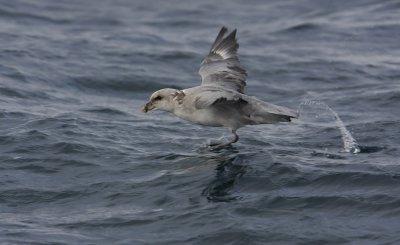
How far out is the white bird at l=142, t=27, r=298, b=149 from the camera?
11.1m

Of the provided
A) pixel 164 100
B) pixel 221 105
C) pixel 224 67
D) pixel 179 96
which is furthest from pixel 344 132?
pixel 164 100

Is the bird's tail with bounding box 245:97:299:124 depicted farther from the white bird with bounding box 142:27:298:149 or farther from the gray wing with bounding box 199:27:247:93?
the gray wing with bounding box 199:27:247:93

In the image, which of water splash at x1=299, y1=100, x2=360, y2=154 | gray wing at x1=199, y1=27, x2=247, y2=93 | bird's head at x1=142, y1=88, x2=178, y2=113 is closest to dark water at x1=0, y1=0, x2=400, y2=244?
water splash at x1=299, y1=100, x2=360, y2=154

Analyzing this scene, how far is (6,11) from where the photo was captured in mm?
23016

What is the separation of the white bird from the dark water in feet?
1.77

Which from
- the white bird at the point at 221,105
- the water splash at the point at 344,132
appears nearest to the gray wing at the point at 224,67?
the white bird at the point at 221,105

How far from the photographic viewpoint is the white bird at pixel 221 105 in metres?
11.1

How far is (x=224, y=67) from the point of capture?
12578 mm

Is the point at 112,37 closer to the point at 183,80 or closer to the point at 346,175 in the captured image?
the point at 183,80

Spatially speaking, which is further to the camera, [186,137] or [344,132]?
[186,137]

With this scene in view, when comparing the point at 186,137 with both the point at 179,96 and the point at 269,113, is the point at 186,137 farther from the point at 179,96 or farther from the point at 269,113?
the point at 269,113

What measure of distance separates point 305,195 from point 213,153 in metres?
2.35

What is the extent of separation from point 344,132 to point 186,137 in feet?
7.89

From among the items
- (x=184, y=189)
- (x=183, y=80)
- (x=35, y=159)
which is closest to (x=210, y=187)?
(x=184, y=189)
